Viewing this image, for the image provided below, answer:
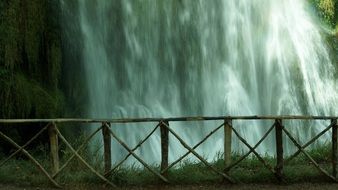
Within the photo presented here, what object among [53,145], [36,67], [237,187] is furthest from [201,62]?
[53,145]

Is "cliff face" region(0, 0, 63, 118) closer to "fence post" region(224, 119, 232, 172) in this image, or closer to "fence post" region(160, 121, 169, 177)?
"fence post" region(160, 121, 169, 177)

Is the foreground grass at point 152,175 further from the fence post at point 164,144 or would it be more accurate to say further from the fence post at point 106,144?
the fence post at point 164,144

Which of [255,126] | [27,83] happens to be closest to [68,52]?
[27,83]

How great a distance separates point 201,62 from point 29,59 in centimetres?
552

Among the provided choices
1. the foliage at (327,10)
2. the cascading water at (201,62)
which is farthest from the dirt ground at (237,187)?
the foliage at (327,10)

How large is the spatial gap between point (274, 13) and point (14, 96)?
31.8ft

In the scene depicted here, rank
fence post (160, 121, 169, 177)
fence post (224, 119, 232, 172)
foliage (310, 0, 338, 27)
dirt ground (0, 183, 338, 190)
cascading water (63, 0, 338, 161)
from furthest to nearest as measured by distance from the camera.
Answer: foliage (310, 0, 338, 27) → cascading water (63, 0, 338, 161) → fence post (224, 119, 232, 172) → fence post (160, 121, 169, 177) → dirt ground (0, 183, 338, 190)

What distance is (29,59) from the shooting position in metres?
12.3

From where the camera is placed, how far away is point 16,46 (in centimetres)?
1196

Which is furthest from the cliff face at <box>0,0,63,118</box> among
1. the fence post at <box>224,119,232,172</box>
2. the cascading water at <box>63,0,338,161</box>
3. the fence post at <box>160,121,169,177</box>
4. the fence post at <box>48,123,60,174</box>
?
the fence post at <box>224,119,232,172</box>

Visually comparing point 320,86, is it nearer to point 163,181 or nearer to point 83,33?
point 83,33

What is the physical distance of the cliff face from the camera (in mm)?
11750

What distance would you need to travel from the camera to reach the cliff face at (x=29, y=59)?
463 inches

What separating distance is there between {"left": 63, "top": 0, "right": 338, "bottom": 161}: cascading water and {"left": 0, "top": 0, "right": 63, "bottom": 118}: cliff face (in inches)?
55.5
